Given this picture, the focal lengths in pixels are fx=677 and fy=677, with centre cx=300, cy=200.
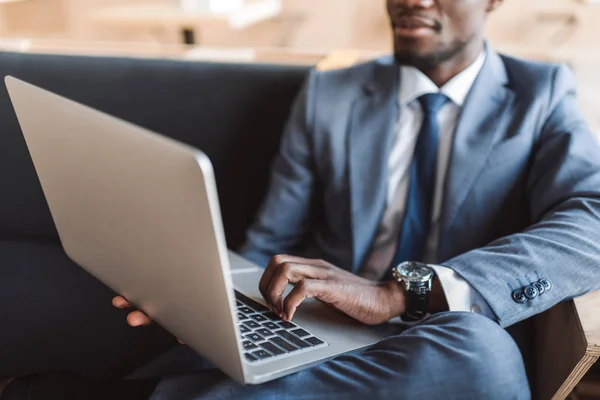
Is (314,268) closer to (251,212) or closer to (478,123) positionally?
(478,123)

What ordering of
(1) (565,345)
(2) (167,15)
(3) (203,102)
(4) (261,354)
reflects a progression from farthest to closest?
(2) (167,15) → (3) (203,102) → (1) (565,345) → (4) (261,354)

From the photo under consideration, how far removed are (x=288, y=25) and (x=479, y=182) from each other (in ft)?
10.7

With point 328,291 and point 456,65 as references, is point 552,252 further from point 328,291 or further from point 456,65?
point 456,65

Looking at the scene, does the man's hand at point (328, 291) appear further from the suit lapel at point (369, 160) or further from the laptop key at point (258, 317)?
the suit lapel at point (369, 160)

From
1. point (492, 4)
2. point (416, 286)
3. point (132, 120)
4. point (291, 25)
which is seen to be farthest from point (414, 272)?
point (291, 25)

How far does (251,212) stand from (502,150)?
59cm

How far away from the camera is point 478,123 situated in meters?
1.23

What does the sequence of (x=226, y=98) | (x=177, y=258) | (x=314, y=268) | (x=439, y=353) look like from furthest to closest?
(x=226, y=98) < (x=314, y=268) < (x=439, y=353) < (x=177, y=258)

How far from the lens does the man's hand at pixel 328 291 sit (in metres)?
0.95

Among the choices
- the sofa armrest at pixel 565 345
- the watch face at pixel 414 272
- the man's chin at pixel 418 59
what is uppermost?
the man's chin at pixel 418 59

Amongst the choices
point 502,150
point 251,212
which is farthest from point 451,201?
point 251,212

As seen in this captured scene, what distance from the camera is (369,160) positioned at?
50.7 inches

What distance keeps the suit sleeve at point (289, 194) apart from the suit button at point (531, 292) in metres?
0.52

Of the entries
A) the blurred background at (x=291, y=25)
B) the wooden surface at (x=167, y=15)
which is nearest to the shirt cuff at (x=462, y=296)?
the blurred background at (x=291, y=25)
